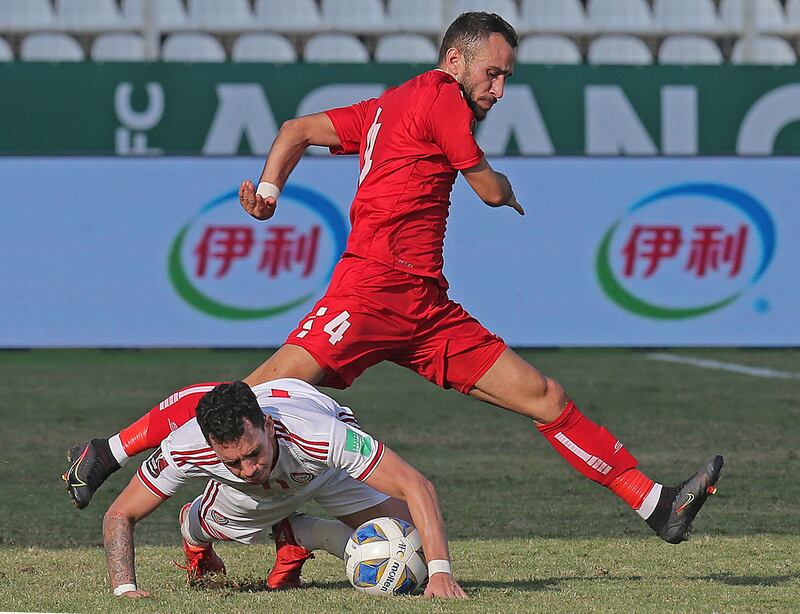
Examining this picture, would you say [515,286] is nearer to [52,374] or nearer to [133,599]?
[52,374]

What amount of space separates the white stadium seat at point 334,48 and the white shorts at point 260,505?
1324 centimetres

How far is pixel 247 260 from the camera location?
1438 centimetres

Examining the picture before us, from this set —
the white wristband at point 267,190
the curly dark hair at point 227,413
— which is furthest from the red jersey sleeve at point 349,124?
the curly dark hair at point 227,413

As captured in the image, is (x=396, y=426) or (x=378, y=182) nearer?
(x=378, y=182)

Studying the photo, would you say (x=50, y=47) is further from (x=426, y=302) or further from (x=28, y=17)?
(x=426, y=302)

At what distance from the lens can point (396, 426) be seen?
10.6 m

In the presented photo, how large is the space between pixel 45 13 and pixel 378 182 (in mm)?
13605

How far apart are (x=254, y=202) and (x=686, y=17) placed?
14590 mm

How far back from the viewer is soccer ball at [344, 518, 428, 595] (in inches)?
209

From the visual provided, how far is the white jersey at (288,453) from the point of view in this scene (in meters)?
4.97

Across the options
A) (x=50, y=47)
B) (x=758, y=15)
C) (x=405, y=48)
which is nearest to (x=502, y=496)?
(x=405, y=48)

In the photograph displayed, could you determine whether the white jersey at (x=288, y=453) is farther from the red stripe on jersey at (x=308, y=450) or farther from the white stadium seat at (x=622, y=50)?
the white stadium seat at (x=622, y=50)

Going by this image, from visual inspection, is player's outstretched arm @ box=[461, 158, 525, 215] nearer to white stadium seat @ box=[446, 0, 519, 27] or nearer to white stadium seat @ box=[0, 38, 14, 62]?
white stadium seat @ box=[446, 0, 519, 27]

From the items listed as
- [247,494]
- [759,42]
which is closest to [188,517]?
[247,494]
